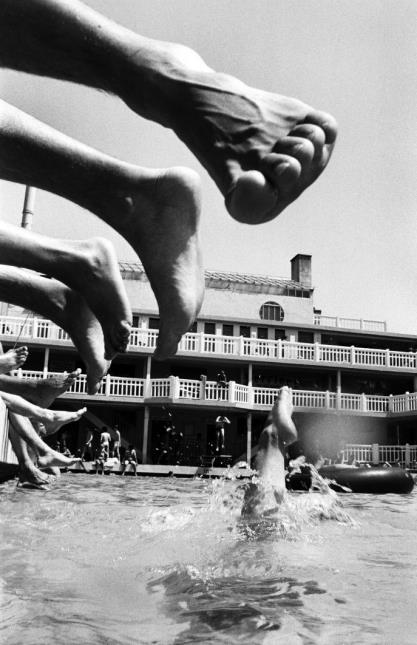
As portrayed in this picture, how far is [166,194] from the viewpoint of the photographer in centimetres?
225

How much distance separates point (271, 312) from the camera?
34.0 meters

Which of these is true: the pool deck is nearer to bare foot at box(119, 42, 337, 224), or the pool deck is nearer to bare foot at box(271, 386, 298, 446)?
bare foot at box(271, 386, 298, 446)

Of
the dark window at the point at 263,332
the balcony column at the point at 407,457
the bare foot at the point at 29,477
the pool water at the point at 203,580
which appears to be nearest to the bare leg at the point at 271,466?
the pool water at the point at 203,580

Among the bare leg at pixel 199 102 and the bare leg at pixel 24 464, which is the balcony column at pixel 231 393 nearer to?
the bare leg at pixel 24 464

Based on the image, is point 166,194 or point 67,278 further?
point 67,278

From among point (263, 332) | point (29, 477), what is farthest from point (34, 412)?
point (263, 332)

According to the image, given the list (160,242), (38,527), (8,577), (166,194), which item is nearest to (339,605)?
(8,577)

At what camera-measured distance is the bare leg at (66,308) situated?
3125 millimetres

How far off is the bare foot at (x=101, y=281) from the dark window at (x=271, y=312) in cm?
3111

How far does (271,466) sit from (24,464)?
12.4 feet

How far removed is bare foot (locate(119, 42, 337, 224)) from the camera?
1.61 m

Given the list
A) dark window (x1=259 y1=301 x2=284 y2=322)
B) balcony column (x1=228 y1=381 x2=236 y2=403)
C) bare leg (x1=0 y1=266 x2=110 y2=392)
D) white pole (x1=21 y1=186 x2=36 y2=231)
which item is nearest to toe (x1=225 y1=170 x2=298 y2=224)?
bare leg (x1=0 y1=266 x2=110 y2=392)

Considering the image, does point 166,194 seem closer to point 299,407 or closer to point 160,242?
point 160,242

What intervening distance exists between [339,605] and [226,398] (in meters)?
22.7
